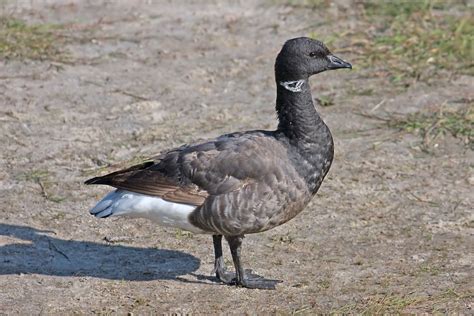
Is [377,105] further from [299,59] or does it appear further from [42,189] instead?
[42,189]

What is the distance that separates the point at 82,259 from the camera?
25.7 feet

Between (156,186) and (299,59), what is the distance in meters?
1.44

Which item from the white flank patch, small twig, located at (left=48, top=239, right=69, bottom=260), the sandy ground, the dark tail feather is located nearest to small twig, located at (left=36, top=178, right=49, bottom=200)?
the sandy ground

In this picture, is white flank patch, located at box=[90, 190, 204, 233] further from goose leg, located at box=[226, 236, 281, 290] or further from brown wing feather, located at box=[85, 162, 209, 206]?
goose leg, located at box=[226, 236, 281, 290]

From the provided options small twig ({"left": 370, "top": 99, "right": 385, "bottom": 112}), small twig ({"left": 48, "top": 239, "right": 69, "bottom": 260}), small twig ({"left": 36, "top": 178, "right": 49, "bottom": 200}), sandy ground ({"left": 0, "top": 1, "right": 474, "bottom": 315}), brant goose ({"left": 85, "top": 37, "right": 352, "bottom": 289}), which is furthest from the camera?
small twig ({"left": 370, "top": 99, "right": 385, "bottom": 112})

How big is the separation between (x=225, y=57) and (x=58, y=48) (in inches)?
76.5

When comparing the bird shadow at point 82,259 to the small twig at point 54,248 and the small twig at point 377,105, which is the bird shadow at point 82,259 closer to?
the small twig at point 54,248

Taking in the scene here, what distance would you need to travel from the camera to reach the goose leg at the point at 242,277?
7.39m

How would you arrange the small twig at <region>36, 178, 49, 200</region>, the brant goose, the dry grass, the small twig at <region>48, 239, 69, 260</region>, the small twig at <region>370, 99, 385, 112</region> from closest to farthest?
the brant goose < the small twig at <region>48, 239, 69, 260</region> < the small twig at <region>36, 178, 49, 200</region> < the small twig at <region>370, 99, 385, 112</region> < the dry grass

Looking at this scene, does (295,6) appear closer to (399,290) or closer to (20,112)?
(20,112)

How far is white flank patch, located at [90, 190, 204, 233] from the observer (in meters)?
7.22

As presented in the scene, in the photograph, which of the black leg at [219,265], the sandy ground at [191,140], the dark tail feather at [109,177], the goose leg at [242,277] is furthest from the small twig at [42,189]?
the goose leg at [242,277]

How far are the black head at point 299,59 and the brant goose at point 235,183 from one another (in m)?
0.21

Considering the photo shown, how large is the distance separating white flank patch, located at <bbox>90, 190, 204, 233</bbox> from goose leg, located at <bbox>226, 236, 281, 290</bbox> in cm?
31
